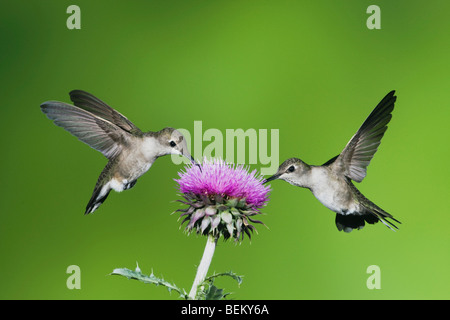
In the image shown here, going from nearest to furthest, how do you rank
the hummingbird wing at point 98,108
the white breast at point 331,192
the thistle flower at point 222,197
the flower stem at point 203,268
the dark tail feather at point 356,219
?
the flower stem at point 203,268 → the thistle flower at point 222,197 → the hummingbird wing at point 98,108 → the white breast at point 331,192 → the dark tail feather at point 356,219

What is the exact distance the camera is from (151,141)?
239 centimetres

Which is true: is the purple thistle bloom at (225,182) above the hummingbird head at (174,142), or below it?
below

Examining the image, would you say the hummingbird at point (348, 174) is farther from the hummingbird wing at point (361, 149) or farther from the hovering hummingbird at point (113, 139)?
the hovering hummingbird at point (113, 139)

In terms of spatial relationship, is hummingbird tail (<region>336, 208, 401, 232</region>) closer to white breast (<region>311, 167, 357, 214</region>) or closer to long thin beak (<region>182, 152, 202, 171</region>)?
white breast (<region>311, 167, 357, 214</region>)

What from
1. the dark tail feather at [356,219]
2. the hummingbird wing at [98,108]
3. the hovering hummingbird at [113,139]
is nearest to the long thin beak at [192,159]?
the hovering hummingbird at [113,139]

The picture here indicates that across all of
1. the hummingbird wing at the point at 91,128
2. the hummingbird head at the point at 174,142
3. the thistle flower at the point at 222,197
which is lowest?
the thistle flower at the point at 222,197

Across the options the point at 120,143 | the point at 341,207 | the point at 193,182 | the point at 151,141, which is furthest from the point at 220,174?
the point at 341,207

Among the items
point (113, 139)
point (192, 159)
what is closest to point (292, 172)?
point (192, 159)

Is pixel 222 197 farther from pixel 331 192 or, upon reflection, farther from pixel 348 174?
pixel 348 174

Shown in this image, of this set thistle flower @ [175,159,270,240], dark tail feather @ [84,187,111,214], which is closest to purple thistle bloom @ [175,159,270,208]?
thistle flower @ [175,159,270,240]

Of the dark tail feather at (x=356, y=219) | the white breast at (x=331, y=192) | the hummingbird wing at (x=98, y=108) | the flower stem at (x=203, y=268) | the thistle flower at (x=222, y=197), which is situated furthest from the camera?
the dark tail feather at (x=356, y=219)

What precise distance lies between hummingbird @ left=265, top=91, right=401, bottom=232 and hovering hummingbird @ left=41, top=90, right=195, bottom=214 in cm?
55

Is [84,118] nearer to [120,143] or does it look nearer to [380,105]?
[120,143]

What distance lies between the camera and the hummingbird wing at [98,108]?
8.30 ft
